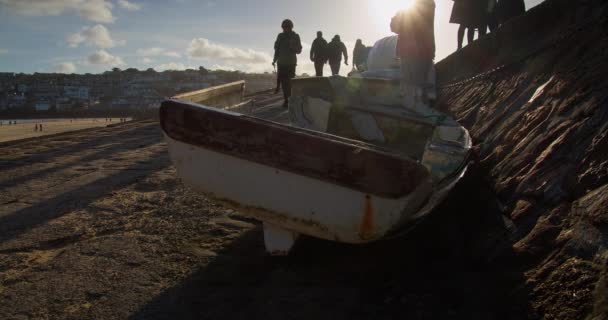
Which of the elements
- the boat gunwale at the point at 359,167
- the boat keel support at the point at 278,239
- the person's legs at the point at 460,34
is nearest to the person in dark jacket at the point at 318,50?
the person's legs at the point at 460,34

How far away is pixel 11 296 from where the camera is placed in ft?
6.51

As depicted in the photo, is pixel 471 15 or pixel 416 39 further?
pixel 471 15

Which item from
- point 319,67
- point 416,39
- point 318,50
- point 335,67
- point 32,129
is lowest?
point 32,129

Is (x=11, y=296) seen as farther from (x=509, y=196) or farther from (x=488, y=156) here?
(x=488, y=156)

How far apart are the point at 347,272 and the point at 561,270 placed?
1076mm

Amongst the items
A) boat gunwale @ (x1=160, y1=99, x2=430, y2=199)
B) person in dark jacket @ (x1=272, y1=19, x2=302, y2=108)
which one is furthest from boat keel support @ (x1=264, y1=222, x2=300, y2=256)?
person in dark jacket @ (x1=272, y1=19, x2=302, y2=108)

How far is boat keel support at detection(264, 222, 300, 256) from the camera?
7.88 feet

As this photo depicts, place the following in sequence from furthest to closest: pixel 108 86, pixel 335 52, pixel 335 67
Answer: pixel 108 86 < pixel 335 67 < pixel 335 52

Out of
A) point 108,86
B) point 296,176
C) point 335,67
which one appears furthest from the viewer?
point 108,86

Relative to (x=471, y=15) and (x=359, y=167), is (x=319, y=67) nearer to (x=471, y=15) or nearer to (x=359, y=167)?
(x=471, y=15)

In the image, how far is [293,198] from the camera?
2133mm

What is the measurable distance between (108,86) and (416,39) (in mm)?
126979

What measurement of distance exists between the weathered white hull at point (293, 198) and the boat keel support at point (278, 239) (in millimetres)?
100

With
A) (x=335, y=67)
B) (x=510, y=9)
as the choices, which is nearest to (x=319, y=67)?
(x=335, y=67)
